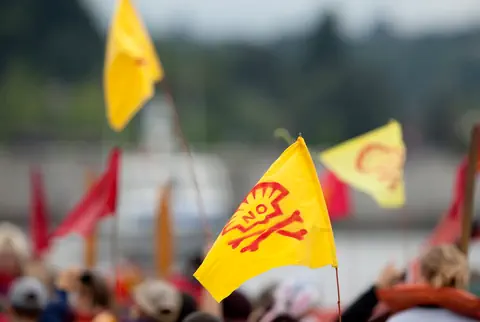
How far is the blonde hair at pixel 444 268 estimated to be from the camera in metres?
4.51

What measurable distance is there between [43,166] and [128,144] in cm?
653

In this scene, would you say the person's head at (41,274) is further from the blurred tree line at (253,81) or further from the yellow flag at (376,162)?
the blurred tree line at (253,81)

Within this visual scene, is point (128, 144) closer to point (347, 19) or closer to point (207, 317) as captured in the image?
point (347, 19)

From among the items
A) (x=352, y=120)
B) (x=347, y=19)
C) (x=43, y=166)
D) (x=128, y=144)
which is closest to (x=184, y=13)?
(x=347, y=19)

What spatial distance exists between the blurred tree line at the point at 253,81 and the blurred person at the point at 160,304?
102ft

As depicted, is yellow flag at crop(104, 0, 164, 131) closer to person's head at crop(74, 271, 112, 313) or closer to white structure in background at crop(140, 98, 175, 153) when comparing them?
person's head at crop(74, 271, 112, 313)

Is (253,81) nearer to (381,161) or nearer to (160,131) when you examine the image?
(160,131)

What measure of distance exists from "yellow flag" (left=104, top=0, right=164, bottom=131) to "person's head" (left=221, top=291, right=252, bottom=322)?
3.77 ft

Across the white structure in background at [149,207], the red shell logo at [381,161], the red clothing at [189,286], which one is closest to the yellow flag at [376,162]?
the red shell logo at [381,161]

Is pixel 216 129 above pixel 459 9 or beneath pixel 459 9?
beneath

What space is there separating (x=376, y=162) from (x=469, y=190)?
2.80ft

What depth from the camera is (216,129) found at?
4181cm

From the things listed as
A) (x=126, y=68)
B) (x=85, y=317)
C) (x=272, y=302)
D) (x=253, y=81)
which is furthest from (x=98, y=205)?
(x=253, y=81)

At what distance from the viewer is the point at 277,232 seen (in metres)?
4.08
